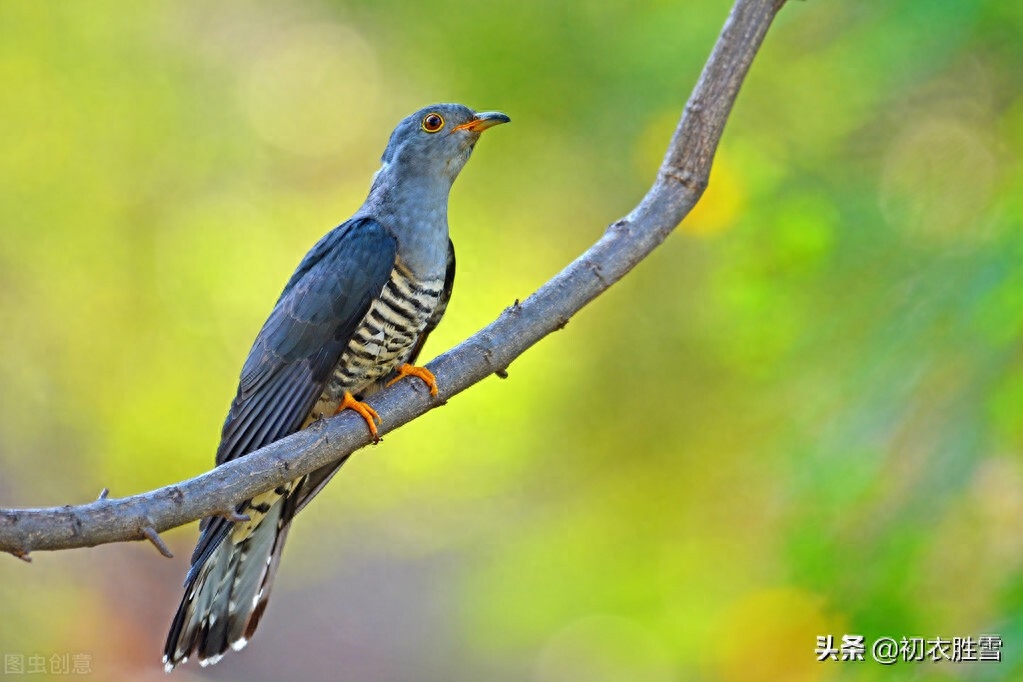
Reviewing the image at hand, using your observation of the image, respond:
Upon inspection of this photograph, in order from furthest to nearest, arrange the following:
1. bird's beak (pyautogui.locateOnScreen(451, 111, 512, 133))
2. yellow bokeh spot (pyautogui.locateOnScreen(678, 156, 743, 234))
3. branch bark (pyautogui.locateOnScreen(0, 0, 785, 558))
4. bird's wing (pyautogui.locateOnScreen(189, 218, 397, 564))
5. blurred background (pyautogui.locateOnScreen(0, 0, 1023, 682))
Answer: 1. yellow bokeh spot (pyautogui.locateOnScreen(678, 156, 743, 234))
2. blurred background (pyautogui.locateOnScreen(0, 0, 1023, 682))
3. bird's beak (pyautogui.locateOnScreen(451, 111, 512, 133))
4. bird's wing (pyautogui.locateOnScreen(189, 218, 397, 564))
5. branch bark (pyautogui.locateOnScreen(0, 0, 785, 558))

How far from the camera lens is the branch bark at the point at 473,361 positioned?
85.9 inches

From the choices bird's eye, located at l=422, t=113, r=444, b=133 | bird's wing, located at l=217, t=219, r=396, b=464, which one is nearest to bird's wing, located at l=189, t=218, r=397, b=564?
bird's wing, located at l=217, t=219, r=396, b=464

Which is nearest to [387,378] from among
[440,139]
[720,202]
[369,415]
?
[369,415]

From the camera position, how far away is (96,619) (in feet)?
22.9

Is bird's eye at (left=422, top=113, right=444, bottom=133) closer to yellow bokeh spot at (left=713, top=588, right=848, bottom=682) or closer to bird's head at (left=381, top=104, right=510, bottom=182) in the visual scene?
bird's head at (left=381, top=104, right=510, bottom=182)

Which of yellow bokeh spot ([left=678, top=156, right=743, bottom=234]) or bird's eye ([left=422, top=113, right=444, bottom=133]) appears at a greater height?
yellow bokeh spot ([left=678, top=156, right=743, bottom=234])

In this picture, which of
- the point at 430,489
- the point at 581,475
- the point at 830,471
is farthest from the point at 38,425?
the point at 830,471

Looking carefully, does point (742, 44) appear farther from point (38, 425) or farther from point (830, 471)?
point (38, 425)

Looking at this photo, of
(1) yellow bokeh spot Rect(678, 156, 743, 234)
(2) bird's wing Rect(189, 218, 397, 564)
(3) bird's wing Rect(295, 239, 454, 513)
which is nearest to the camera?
(2) bird's wing Rect(189, 218, 397, 564)

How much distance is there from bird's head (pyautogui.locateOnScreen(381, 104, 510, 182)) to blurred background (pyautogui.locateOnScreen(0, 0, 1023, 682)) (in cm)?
122

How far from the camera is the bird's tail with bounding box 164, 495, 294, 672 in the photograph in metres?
3.00

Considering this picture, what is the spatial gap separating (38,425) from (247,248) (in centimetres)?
177

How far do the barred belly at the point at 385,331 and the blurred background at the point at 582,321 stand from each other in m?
A: 1.39

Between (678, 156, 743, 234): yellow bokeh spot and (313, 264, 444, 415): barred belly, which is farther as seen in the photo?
(678, 156, 743, 234): yellow bokeh spot
